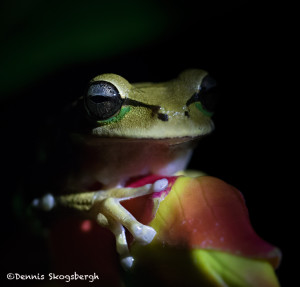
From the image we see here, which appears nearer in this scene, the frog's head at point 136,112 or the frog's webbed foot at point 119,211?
the frog's webbed foot at point 119,211

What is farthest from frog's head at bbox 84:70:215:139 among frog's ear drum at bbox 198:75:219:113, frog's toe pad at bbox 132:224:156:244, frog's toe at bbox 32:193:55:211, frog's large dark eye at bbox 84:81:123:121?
frog's toe at bbox 32:193:55:211

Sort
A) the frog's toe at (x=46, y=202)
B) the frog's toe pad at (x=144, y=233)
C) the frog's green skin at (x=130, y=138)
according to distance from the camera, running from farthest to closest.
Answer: the frog's toe at (x=46, y=202), the frog's green skin at (x=130, y=138), the frog's toe pad at (x=144, y=233)

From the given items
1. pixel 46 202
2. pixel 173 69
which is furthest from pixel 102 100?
pixel 173 69

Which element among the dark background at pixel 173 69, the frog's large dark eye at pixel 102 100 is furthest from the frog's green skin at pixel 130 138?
the dark background at pixel 173 69

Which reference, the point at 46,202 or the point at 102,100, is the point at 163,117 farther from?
the point at 46,202

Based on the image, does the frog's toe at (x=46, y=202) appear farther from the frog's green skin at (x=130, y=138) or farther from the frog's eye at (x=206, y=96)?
the frog's eye at (x=206, y=96)

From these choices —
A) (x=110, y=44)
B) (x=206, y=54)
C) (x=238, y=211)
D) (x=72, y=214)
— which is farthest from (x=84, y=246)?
(x=206, y=54)

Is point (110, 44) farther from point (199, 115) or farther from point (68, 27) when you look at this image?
point (199, 115)
